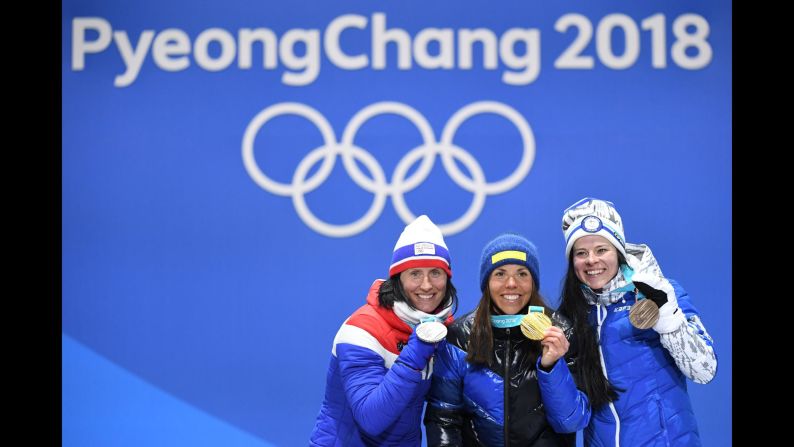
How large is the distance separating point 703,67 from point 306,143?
2.62 metres

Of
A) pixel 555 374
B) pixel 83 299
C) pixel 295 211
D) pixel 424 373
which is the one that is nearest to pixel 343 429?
pixel 424 373

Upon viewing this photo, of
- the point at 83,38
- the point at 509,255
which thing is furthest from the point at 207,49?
the point at 509,255

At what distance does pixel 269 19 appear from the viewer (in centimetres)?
606

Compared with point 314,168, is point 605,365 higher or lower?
lower

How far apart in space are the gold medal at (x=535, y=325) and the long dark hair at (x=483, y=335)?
16 centimetres

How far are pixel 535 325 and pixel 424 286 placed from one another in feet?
1.75

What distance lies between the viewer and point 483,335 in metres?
3.48

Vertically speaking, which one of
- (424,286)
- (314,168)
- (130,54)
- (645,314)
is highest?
(130,54)

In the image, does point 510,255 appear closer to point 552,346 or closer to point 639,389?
point 552,346

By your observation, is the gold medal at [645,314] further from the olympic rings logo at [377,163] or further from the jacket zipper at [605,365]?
the olympic rings logo at [377,163]

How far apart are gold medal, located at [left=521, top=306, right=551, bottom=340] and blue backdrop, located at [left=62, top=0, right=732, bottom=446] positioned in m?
2.65

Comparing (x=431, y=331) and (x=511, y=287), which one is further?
(x=511, y=287)

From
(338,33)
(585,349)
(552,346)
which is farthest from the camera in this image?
(338,33)

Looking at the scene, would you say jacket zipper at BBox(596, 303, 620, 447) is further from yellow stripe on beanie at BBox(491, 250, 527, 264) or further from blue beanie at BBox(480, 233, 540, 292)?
yellow stripe on beanie at BBox(491, 250, 527, 264)
